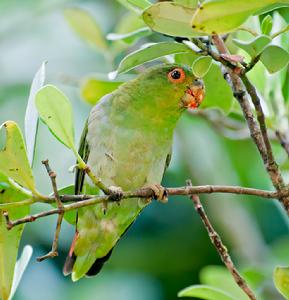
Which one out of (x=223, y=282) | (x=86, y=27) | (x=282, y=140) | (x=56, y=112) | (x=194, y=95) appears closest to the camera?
(x=56, y=112)

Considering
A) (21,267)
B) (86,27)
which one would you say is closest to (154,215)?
(86,27)

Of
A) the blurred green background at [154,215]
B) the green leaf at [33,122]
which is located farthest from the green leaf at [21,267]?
the blurred green background at [154,215]

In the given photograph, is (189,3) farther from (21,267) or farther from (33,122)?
(21,267)

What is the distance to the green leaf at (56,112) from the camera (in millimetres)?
1187

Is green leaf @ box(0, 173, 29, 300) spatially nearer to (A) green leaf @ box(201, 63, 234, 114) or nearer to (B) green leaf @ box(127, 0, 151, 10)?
(B) green leaf @ box(127, 0, 151, 10)

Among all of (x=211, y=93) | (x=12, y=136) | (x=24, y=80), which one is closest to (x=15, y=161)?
(x=12, y=136)

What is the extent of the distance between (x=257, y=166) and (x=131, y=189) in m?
1.14

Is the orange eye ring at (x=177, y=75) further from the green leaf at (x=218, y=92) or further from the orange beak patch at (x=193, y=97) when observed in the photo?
the green leaf at (x=218, y=92)

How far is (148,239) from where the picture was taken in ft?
9.80

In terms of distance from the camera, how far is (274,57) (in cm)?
122

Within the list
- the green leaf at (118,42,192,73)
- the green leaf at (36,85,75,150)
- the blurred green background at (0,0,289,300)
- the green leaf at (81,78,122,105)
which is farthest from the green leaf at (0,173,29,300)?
the blurred green background at (0,0,289,300)

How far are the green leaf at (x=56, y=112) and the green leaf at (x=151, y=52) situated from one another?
0.17 m

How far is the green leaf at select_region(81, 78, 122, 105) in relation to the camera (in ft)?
6.74

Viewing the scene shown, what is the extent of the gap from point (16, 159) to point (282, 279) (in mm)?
522
